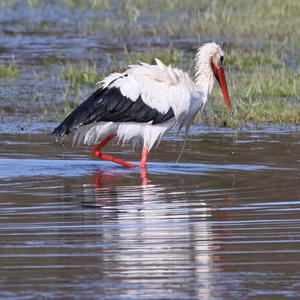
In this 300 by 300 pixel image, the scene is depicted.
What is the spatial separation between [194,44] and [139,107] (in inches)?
314

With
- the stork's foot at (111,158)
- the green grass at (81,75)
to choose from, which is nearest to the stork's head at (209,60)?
the stork's foot at (111,158)

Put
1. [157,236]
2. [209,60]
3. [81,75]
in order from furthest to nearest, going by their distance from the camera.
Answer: [81,75]
[209,60]
[157,236]

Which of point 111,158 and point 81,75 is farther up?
point 81,75

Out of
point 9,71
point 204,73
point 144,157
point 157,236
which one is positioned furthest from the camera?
point 9,71

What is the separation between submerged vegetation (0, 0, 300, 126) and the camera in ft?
44.0

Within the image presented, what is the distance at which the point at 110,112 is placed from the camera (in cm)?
1001

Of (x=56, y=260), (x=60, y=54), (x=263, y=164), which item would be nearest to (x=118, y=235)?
(x=56, y=260)

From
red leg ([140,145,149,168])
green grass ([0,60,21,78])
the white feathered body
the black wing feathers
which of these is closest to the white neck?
the white feathered body

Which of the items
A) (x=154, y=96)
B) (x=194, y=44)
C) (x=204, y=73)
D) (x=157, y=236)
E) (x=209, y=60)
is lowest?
(x=157, y=236)

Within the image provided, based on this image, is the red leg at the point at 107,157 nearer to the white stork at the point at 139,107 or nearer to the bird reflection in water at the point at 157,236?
the white stork at the point at 139,107

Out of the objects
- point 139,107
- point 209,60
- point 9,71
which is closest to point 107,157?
point 139,107

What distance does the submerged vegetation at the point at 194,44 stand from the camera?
44.0 ft

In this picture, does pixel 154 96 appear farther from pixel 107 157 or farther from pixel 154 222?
pixel 154 222

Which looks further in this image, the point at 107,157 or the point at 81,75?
the point at 81,75
